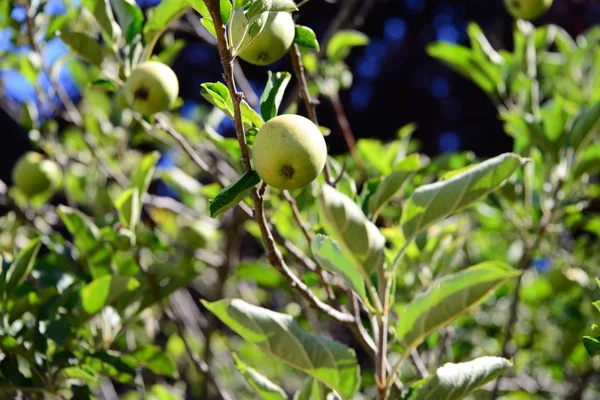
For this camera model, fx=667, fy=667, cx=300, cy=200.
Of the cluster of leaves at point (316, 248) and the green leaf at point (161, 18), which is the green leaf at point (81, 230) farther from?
the green leaf at point (161, 18)

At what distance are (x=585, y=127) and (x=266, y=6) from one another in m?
0.98

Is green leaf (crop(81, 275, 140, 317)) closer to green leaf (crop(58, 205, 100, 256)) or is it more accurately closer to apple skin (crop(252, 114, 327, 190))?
green leaf (crop(58, 205, 100, 256))

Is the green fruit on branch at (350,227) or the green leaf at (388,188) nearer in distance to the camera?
the green fruit on branch at (350,227)

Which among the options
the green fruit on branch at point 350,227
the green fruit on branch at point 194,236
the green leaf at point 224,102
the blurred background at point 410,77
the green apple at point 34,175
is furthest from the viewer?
the blurred background at point 410,77

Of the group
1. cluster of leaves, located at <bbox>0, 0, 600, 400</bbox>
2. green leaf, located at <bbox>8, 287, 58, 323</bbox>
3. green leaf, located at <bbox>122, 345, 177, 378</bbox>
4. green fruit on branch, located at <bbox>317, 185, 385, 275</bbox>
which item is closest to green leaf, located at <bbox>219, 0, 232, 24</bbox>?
cluster of leaves, located at <bbox>0, 0, 600, 400</bbox>

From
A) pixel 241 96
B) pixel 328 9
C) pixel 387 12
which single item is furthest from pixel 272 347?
pixel 387 12

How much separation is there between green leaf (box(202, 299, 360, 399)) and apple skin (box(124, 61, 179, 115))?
487mm

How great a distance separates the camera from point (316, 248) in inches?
33.9

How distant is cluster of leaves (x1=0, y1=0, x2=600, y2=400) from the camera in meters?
0.89

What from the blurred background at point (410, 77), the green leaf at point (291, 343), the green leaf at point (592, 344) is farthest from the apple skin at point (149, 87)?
the blurred background at point (410, 77)

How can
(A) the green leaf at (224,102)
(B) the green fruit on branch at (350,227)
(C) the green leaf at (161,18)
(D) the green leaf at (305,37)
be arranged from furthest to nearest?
(C) the green leaf at (161,18) < (D) the green leaf at (305,37) < (A) the green leaf at (224,102) < (B) the green fruit on branch at (350,227)

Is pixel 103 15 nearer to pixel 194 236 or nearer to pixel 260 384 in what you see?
pixel 260 384

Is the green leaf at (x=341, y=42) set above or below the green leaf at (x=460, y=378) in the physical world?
below

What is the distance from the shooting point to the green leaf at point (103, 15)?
1.31m
